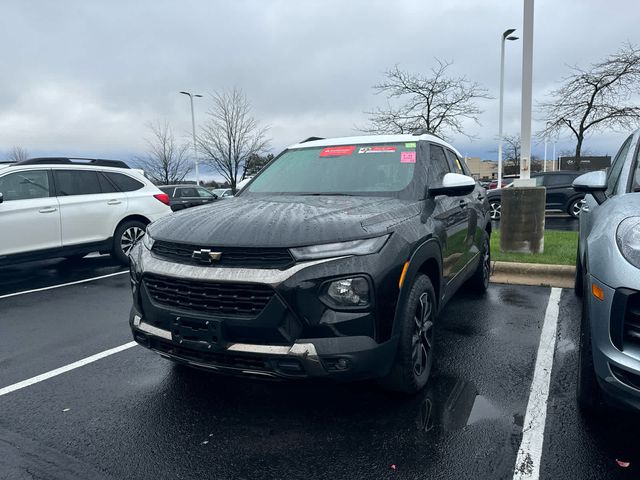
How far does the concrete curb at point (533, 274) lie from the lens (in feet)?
19.6

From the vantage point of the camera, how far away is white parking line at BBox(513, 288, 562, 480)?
2258 millimetres

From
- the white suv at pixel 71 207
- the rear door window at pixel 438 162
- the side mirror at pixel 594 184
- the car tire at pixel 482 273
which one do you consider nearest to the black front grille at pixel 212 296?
the rear door window at pixel 438 162

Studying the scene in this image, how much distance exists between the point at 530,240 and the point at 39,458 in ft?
22.2

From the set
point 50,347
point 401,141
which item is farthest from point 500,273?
point 50,347

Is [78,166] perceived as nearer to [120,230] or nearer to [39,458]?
[120,230]

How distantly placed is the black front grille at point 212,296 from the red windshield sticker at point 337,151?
196 centimetres

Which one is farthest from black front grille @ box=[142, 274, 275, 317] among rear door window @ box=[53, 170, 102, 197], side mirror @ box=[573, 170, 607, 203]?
rear door window @ box=[53, 170, 102, 197]

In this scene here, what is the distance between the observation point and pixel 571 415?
272 centimetres

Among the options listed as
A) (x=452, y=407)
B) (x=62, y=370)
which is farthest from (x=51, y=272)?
(x=452, y=407)

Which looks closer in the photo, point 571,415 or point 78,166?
point 571,415

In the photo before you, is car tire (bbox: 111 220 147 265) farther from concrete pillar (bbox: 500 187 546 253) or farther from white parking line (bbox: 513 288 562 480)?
white parking line (bbox: 513 288 562 480)

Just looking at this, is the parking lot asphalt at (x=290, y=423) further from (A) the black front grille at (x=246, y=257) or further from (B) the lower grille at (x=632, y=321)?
(A) the black front grille at (x=246, y=257)

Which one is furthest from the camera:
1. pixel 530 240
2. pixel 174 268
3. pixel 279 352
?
pixel 530 240

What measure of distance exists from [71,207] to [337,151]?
16.8 ft
